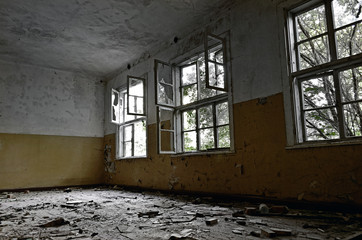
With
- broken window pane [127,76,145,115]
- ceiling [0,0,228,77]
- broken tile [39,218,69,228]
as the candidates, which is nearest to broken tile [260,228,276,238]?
broken tile [39,218,69,228]

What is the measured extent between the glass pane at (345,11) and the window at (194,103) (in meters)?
1.51

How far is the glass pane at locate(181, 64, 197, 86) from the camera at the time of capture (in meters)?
4.79

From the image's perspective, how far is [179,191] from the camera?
4641 mm

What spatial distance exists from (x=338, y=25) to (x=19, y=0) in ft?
14.1

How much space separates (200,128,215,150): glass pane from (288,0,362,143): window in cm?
146

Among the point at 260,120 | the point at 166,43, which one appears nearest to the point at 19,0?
the point at 166,43

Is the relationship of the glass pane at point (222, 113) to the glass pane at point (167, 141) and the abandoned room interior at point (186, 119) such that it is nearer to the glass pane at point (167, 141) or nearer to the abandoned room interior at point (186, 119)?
the abandoned room interior at point (186, 119)

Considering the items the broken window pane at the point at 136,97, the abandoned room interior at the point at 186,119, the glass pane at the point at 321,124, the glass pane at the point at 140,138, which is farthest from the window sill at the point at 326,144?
the glass pane at the point at 140,138

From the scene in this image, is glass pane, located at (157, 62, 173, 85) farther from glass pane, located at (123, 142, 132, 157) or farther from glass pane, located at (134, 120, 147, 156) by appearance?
glass pane, located at (123, 142, 132, 157)

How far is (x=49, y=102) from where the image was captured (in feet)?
21.5

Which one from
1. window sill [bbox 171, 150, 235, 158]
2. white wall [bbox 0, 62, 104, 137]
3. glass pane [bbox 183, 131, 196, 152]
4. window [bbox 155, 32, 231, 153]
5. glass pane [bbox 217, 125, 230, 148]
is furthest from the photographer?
white wall [bbox 0, 62, 104, 137]

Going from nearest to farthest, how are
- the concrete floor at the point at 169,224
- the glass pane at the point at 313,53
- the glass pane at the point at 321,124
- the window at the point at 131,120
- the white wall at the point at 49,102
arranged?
the concrete floor at the point at 169,224 < the glass pane at the point at 321,124 < the glass pane at the point at 313,53 < the window at the point at 131,120 < the white wall at the point at 49,102

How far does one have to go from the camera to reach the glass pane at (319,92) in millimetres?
2900

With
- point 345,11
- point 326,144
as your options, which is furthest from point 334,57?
point 326,144
